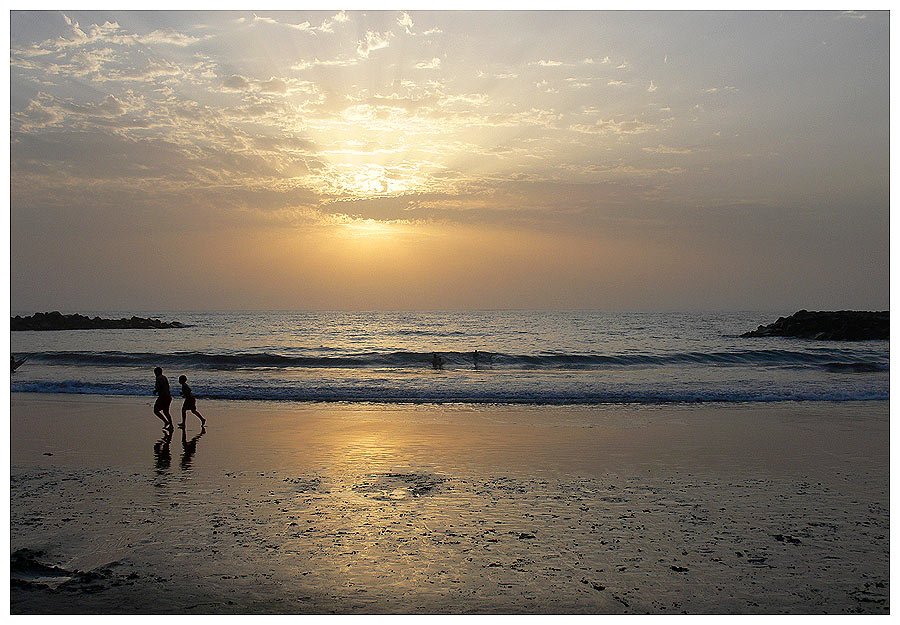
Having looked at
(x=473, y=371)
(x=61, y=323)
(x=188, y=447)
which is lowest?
(x=473, y=371)

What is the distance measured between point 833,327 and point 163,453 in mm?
62373

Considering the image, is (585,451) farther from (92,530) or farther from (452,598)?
(92,530)

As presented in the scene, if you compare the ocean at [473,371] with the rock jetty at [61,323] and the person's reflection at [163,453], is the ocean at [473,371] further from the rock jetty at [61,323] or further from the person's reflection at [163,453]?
the rock jetty at [61,323]

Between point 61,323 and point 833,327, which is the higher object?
point 61,323

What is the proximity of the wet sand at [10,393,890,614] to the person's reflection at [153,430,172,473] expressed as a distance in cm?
7

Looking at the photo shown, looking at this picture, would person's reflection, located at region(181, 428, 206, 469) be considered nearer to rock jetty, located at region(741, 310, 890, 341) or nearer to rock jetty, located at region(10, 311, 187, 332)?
rock jetty, located at region(741, 310, 890, 341)

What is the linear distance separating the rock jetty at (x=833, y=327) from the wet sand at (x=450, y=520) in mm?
48373

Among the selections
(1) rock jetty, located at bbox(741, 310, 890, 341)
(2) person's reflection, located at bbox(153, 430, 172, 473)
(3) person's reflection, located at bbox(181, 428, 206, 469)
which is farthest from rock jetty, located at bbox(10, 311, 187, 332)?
(1) rock jetty, located at bbox(741, 310, 890, 341)

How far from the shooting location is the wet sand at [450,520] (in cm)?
Result: 566

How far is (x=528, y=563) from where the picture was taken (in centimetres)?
631

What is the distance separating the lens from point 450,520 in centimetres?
769

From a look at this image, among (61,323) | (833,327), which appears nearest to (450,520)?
(833,327)

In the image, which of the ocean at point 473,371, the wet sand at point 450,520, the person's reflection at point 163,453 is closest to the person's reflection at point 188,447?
the wet sand at point 450,520

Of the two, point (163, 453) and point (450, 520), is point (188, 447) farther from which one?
point (450, 520)
